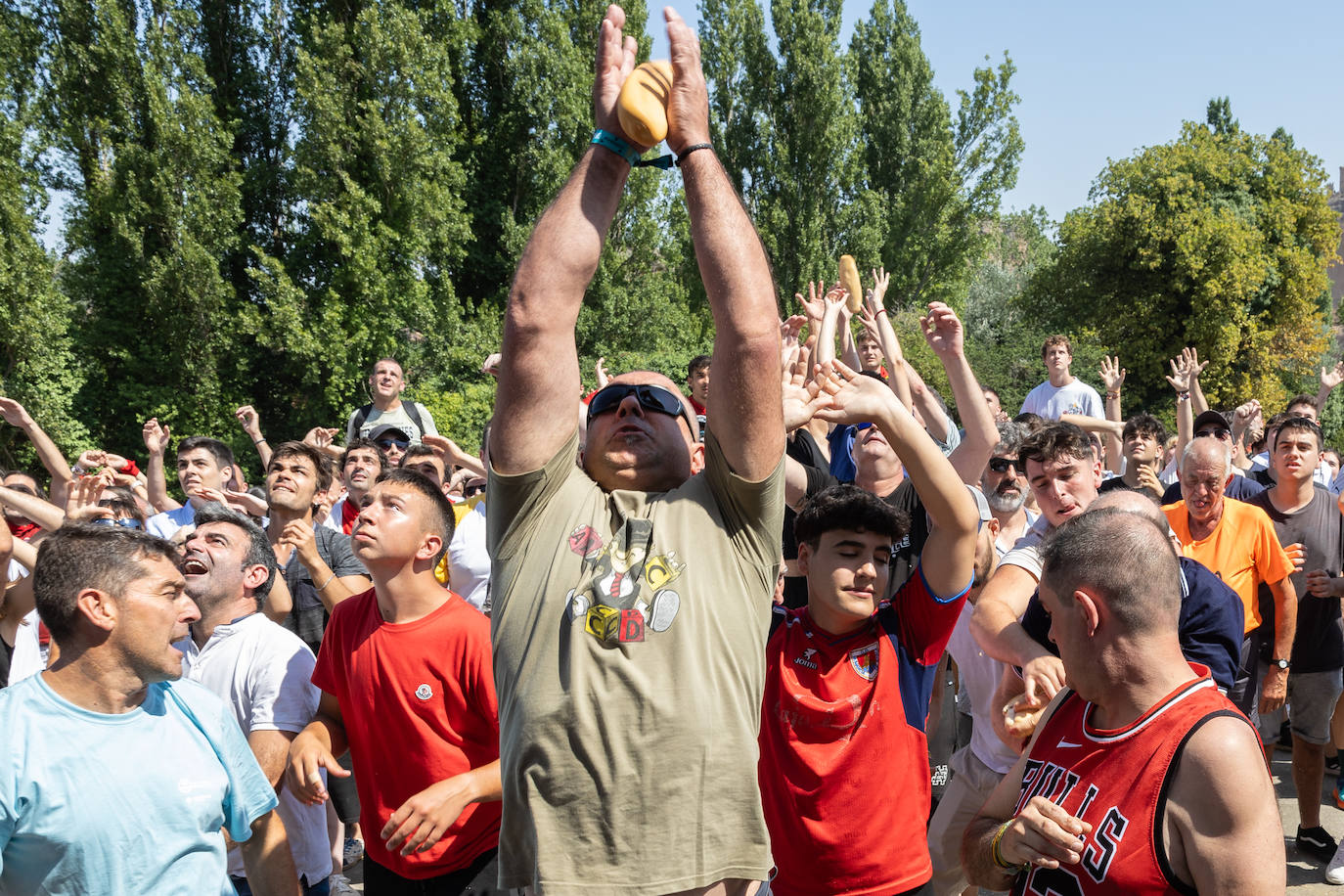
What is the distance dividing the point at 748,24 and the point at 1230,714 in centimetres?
2603

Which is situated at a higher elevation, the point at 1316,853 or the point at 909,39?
the point at 909,39

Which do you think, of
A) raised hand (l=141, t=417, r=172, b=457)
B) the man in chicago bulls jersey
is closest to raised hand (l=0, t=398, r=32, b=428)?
raised hand (l=141, t=417, r=172, b=457)

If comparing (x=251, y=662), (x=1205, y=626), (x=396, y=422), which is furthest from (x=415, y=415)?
(x=1205, y=626)

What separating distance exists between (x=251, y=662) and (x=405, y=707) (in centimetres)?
85

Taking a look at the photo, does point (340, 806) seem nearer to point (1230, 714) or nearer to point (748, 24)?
point (1230, 714)

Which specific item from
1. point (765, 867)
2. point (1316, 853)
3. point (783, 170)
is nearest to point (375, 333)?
point (783, 170)

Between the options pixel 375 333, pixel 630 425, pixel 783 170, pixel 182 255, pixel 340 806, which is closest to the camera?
pixel 630 425

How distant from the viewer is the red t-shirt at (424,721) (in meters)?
3.15

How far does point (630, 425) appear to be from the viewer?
235cm

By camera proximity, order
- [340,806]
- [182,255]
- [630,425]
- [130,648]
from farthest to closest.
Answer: [182,255] → [340,806] → [130,648] → [630,425]

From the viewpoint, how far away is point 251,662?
3.68 m

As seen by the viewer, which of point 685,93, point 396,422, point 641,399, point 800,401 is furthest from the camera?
point 396,422

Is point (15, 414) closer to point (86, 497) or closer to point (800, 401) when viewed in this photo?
point (86, 497)

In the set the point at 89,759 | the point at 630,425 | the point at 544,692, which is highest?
the point at 630,425
